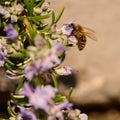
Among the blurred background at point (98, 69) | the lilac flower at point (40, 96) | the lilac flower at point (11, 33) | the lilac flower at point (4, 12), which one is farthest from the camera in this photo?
the blurred background at point (98, 69)

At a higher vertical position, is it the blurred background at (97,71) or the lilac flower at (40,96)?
the lilac flower at (40,96)

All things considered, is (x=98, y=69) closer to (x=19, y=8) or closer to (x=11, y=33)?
(x=19, y=8)

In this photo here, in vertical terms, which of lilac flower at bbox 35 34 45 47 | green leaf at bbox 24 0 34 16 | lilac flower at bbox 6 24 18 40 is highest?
green leaf at bbox 24 0 34 16

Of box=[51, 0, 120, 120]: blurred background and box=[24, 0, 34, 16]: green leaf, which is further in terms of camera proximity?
box=[51, 0, 120, 120]: blurred background

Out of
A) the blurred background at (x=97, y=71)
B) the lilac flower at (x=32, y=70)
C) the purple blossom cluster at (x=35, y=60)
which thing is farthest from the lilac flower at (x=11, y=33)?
the blurred background at (x=97, y=71)

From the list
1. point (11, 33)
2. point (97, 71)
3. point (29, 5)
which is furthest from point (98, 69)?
point (11, 33)

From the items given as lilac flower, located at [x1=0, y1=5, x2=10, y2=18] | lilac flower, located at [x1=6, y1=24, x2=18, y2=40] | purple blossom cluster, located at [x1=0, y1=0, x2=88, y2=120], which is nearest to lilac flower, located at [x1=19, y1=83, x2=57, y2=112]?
purple blossom cluster, located at [x1=0, y1=0, x2=88, y2=120]

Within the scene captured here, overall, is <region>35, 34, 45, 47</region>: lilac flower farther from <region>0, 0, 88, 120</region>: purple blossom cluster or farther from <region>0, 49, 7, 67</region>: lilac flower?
<region>0, 49, 7, 67</region>: lilac flower

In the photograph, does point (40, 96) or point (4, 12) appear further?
point (4, 12)

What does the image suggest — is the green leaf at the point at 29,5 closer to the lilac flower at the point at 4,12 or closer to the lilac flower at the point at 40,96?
the lilac flower at the point at 4,12
